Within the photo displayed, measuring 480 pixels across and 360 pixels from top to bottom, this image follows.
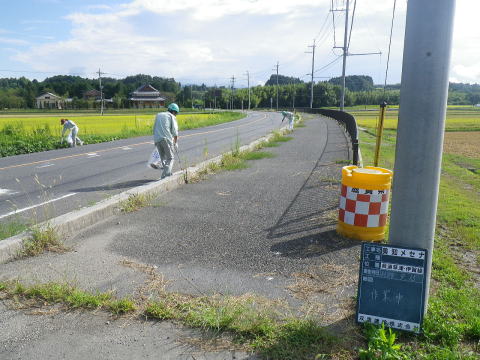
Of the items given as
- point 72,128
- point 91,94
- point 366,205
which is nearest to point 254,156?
point 366,205

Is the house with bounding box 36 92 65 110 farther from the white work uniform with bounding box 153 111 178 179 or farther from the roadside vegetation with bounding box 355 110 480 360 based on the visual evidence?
the roadside vegetation with bounding box 355 110 480 360

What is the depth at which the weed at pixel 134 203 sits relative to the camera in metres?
6.34

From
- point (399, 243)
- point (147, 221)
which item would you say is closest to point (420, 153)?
point (399, 243)

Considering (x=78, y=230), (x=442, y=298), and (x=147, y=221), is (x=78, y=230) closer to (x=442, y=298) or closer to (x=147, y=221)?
(x=147, y=221)

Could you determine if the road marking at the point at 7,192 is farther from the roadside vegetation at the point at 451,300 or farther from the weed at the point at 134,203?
the roadside vegetation at the point at 451,300

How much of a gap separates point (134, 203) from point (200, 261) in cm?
256

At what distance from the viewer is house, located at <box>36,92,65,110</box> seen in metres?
98.3

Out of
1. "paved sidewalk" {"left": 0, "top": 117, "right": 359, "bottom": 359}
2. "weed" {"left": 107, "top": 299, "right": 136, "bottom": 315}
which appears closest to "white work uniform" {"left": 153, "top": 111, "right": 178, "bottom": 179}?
"paved sidewalk" {"left": 0, "top": 117, "right": 359, "bottom": 359}

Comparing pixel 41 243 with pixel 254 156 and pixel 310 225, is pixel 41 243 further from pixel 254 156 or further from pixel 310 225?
pixel 254 156

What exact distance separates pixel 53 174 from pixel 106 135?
39.8 feet

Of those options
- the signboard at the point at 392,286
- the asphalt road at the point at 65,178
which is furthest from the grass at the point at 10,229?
the signboard at the point at 392,286

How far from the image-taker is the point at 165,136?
871 cm

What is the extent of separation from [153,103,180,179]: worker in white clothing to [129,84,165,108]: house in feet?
340

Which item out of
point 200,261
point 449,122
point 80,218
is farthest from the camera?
point 449,122
